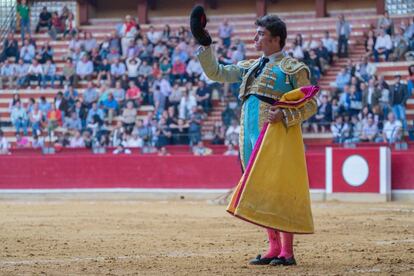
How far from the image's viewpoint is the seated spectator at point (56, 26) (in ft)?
84.8

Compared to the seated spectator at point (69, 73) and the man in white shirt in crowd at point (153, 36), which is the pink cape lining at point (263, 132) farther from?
the seated spectator at point (69, 73)

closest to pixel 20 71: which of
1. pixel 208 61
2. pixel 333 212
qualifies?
pixel 333 212

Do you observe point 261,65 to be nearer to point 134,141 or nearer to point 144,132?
point 144,132

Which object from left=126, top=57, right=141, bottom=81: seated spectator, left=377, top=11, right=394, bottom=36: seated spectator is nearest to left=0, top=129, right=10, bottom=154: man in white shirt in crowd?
left=126, top=57, right=141, bottom=81: seated spectator

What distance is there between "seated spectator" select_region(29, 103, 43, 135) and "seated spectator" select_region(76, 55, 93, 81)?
197cm

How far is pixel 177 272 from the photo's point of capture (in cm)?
598

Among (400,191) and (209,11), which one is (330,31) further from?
(400,191)

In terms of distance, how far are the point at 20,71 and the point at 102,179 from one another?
19.6 ft

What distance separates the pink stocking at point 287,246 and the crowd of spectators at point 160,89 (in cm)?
1149

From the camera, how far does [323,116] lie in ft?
62.0

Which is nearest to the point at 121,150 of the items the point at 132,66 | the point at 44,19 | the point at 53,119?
the point at 53,119

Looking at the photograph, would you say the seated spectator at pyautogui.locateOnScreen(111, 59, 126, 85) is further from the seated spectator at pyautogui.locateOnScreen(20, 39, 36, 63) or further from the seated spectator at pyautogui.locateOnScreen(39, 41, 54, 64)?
the seated spectator at pyautogui.locateOnScreen(20, 39, 36, 63)

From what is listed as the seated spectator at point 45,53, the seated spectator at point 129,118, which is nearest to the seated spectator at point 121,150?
the seated spectator at point 129,118

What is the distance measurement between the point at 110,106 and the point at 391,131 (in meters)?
6.34
